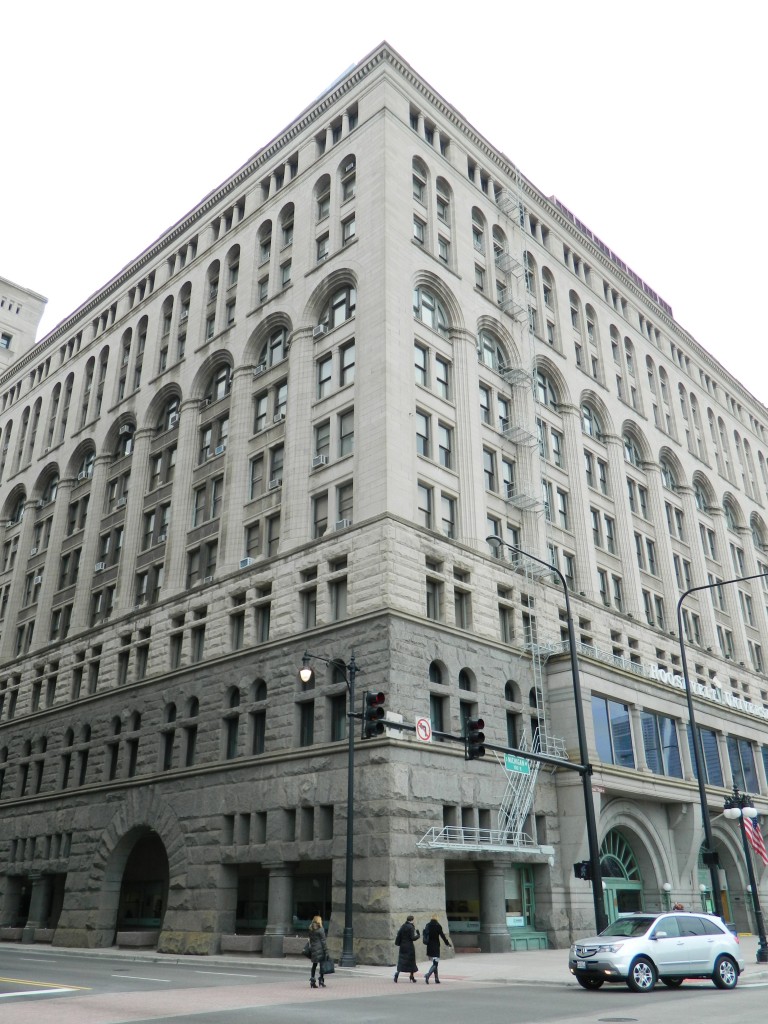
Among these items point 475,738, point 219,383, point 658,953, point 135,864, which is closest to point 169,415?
point 219,383

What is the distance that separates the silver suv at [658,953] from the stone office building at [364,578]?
10260 millimetres

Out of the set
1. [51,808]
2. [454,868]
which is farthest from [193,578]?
[454,868]

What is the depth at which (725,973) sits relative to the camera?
20500mm

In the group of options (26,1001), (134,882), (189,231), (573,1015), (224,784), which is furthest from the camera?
(189,231)

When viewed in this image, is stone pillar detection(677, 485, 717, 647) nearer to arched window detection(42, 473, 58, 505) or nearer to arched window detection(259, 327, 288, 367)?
arched window detection(259, 327, 288, 367)

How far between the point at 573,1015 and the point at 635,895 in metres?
28.0

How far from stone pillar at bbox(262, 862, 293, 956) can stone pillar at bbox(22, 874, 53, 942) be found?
17249mm

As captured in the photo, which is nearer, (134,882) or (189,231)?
(134,882)

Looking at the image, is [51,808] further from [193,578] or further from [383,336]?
[383,336]

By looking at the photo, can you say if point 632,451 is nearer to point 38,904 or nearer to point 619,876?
point 619,876

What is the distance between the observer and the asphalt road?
48.3 feet

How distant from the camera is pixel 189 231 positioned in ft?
193

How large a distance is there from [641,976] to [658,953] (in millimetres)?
804

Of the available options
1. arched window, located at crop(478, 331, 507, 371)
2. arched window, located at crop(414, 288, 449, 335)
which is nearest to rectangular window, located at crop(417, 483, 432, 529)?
arched window, located at crop(414, 288, 449, 335)
